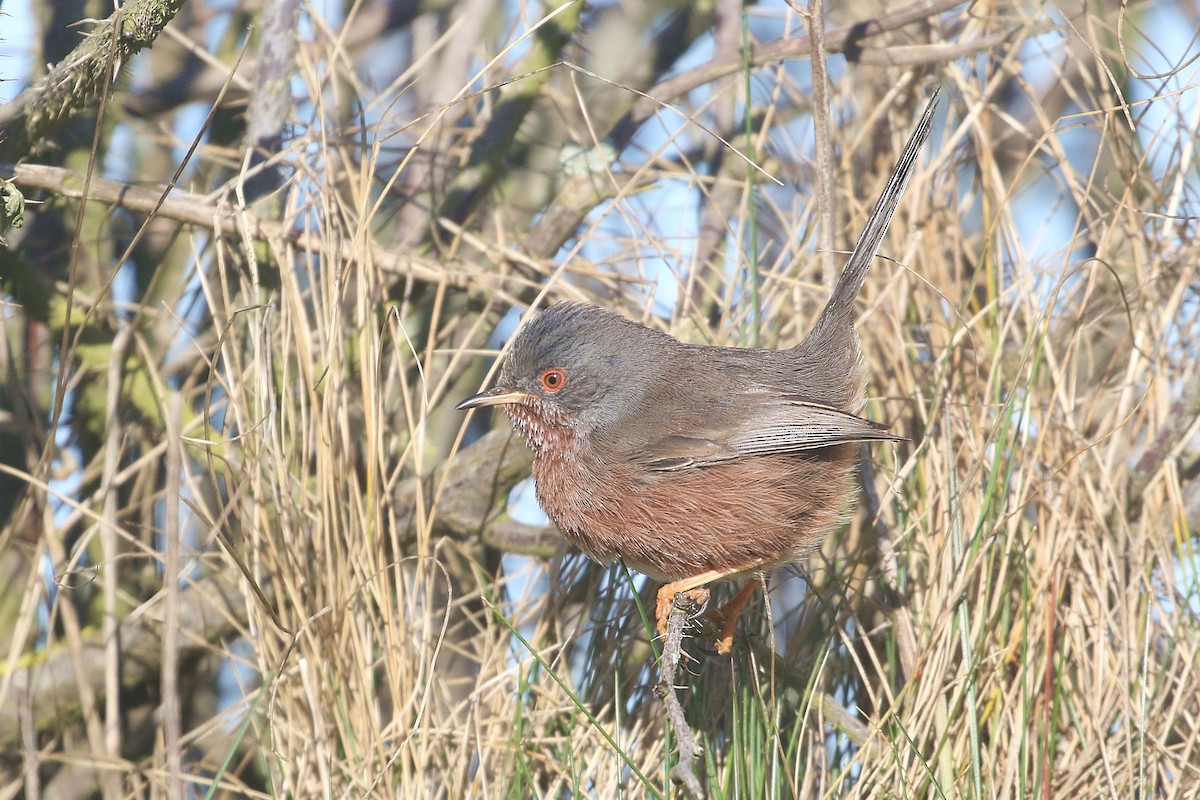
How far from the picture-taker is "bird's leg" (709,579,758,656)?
2.93m

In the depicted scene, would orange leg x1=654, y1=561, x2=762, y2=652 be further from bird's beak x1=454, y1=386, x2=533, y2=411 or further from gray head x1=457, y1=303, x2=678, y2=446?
bird's beak x1=454, y1=386, x2=533, y2=411

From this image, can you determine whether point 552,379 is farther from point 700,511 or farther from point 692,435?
point 700,511

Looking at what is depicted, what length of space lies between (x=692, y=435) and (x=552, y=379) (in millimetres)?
455

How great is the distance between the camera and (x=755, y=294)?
319cm

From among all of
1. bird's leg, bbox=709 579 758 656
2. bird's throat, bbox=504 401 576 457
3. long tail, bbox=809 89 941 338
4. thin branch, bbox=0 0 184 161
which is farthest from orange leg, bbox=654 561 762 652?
thin branch, bbox=0 0 184 161

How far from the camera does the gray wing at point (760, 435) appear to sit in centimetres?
288

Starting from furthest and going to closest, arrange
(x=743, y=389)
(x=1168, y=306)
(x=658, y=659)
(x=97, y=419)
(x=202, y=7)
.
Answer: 1. (x=202, y=7)
2. (x=97, y=419)
3. (x=1168, y=306)
4. (x=743, y=389)
5. (x=658, y=659)

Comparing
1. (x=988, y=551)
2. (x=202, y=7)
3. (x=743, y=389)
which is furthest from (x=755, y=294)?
(x=202, y=7)

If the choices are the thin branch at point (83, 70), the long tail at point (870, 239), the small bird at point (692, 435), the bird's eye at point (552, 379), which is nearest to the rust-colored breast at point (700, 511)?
the small bird at point (692, 435)

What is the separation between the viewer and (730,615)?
10.0 ft

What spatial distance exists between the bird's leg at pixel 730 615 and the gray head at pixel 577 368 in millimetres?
633

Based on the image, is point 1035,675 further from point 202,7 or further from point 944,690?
point 202,7

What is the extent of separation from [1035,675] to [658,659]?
1.06m

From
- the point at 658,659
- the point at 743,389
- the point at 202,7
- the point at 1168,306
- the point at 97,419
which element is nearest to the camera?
the point at 658,659
